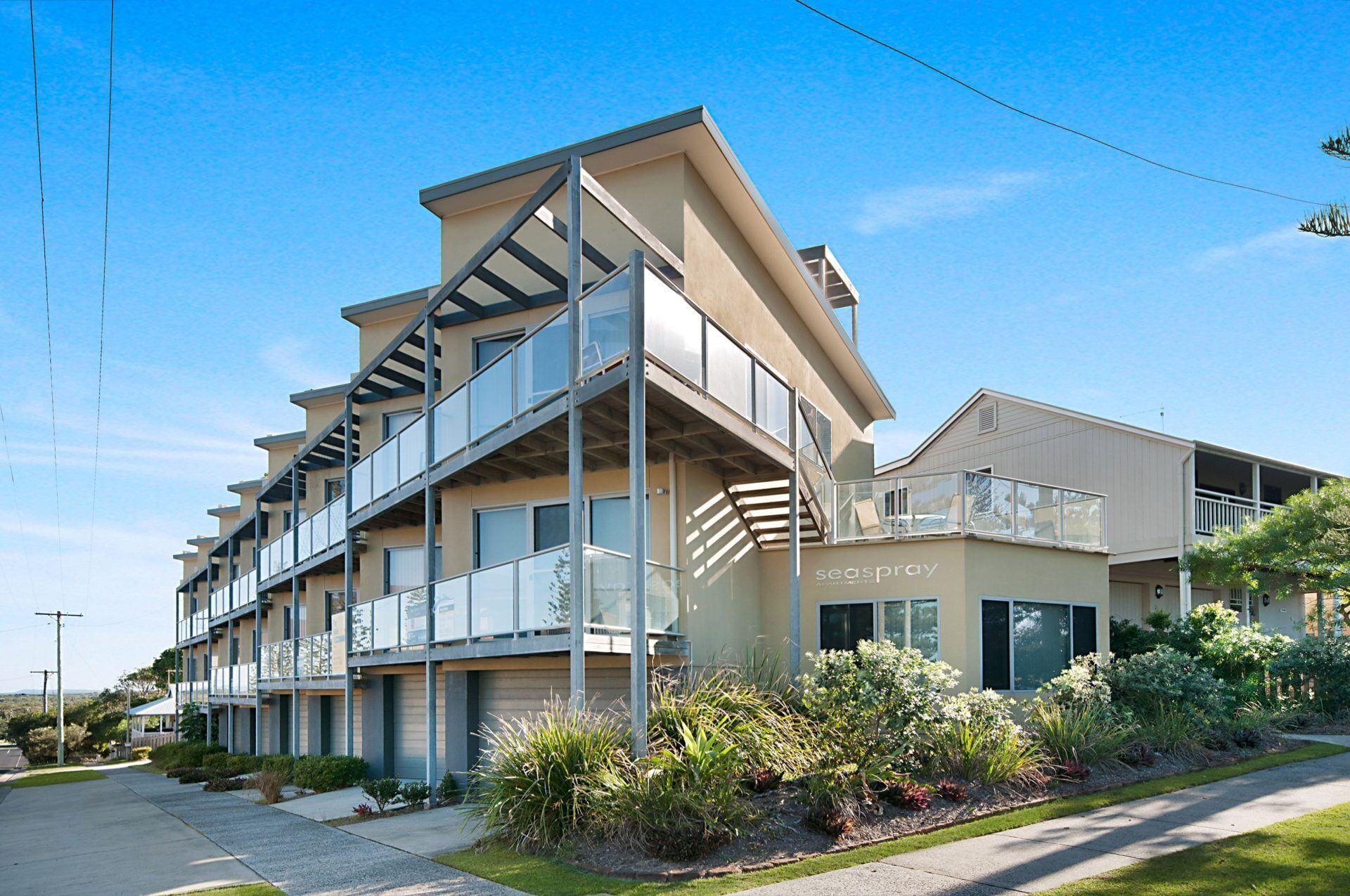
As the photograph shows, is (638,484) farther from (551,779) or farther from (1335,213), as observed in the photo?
(1335,213)

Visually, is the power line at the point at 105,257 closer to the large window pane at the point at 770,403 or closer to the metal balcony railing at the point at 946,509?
the large window pane at the point at 770,403

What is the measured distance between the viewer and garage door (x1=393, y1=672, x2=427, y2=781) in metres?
20.2

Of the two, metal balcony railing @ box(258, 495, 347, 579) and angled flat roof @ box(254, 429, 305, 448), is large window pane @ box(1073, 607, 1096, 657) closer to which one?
metal balcony railing @ box(258, 495, 347, 579)

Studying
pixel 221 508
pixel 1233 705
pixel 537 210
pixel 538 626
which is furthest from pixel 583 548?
pixel 221 508

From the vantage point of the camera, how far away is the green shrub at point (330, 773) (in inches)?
796

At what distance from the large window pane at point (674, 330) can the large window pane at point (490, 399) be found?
3010 mm

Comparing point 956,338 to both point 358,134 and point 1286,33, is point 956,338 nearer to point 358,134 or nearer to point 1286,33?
point 1286,33

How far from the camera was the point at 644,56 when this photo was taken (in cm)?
1305

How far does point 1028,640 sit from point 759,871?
889 cm

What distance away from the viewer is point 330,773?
20234mm

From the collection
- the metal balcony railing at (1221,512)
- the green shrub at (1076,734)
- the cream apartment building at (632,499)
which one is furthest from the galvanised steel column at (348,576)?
the metal balcony railing at (1221,512)

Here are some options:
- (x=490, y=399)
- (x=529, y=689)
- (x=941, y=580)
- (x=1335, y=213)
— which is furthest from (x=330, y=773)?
(x=1335, y=213)

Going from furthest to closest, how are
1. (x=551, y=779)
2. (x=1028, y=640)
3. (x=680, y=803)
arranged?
(x=1028, y=640)
(x=551, y=779)
(x=680, y=803)

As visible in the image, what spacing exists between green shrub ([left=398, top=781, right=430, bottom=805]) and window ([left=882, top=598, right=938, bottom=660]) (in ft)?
25.5
